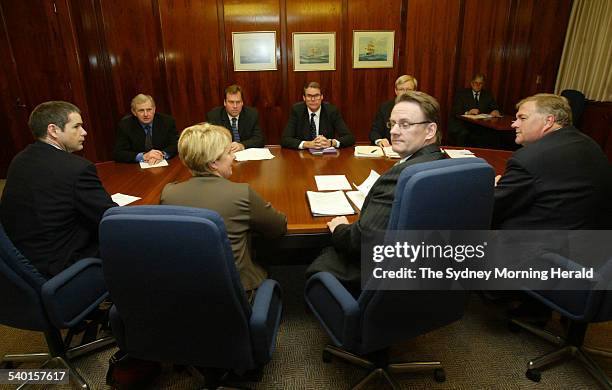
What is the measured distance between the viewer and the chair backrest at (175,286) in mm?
977

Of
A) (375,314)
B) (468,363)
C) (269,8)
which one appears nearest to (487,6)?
(269,8)

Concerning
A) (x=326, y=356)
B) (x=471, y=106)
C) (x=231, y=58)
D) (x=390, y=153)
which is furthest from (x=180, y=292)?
(x=471, y=106)

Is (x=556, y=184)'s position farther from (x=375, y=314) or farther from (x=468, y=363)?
(x=375, y=314)

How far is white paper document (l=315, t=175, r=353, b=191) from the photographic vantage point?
2.11 meters

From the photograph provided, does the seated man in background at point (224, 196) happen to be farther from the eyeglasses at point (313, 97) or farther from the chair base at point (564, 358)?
the eyeglasses at point (313, 97)

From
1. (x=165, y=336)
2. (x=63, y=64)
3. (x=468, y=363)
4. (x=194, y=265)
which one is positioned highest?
(x=63, y=64)

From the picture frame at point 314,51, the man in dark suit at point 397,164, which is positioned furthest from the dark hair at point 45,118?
the picture frame at point 314,51

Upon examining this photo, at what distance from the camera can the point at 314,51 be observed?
5.09 metres

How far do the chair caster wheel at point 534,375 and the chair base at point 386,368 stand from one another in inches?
15.5

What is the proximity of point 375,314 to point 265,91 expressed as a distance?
447cm

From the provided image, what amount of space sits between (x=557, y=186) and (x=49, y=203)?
221 centimetres

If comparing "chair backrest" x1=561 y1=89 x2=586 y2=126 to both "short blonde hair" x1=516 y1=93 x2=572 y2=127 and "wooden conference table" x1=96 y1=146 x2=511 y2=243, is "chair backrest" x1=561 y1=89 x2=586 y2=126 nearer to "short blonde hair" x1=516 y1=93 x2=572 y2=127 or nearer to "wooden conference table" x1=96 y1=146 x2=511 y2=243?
"wooden conference table" x1=96 y1=146 x2=511 y2=243

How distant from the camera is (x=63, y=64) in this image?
13.8 ft

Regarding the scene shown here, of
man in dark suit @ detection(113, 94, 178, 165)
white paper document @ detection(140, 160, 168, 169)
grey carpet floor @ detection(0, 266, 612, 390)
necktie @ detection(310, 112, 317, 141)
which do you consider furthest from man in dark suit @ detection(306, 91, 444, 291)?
necktie @ detection(310, 112, 317, 141)
